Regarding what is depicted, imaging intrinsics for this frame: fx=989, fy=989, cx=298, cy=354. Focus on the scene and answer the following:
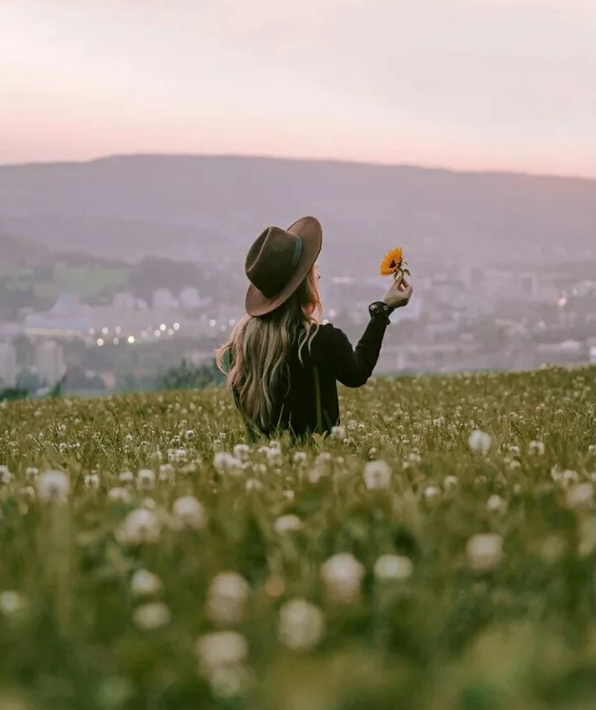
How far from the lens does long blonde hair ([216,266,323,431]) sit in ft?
25.7

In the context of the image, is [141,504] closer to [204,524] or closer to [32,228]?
[204,524]

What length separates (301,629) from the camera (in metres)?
2.59

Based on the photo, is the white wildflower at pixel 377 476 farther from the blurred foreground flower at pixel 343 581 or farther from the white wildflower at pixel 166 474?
the white wildflower at pixel 166 474

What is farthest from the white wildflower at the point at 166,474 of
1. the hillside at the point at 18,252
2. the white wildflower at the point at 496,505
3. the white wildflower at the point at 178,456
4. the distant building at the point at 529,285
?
the hillside at the point at 18,252

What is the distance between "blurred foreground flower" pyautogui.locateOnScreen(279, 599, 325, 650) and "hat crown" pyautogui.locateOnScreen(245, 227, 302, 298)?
531 cm

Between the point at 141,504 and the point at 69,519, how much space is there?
511mm

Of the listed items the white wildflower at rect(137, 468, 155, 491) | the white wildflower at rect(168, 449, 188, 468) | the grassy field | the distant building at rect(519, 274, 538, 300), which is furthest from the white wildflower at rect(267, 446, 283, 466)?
the distant building at rect(519, 274, 538, 300)

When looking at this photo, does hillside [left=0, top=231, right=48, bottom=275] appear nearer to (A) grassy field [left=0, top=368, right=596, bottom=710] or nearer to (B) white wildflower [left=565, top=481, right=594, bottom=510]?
(A) grassy field [left=0, top=368, right=596, bottom=710]

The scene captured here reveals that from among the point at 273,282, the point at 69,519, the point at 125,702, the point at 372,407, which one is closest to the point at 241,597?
the point at 125,702

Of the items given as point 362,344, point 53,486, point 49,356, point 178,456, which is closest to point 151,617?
point 53,486

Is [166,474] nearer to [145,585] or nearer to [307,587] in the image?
[145,585]

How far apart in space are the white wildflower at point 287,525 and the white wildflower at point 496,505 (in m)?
0.81

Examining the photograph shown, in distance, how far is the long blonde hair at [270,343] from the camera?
7828mm

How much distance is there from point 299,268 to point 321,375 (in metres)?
0.89
